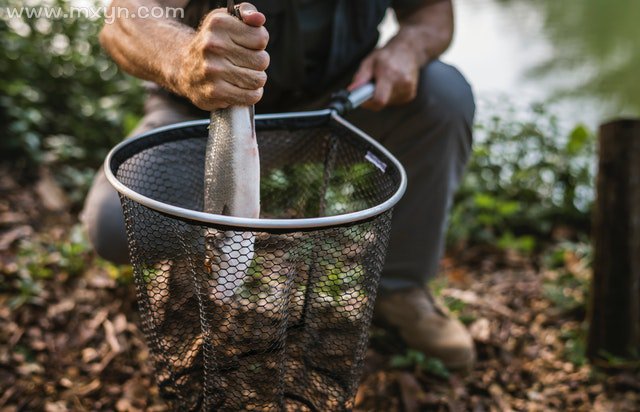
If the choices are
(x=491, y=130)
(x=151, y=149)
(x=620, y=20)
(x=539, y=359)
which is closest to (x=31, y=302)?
(x=151, y=149)

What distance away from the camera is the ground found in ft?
5.48

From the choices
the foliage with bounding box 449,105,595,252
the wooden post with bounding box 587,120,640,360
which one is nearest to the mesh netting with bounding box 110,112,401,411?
the wooden post with bounding box 587,120,640,360

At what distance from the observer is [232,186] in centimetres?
108

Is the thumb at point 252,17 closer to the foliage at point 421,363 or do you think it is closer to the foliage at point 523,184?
the foliage at point 421,363

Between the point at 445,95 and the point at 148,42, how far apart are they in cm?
88

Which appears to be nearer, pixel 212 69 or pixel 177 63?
pixel 212 69

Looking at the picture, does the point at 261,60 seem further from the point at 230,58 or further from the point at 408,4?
the point at 408,4

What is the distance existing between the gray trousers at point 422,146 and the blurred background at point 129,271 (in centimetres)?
30

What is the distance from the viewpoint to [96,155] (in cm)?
286

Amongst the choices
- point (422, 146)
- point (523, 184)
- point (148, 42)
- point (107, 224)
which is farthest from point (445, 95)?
point (523, 184)

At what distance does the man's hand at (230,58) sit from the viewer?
100cm

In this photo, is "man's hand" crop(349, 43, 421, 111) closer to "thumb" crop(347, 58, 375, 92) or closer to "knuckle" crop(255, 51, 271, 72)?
"thumb" crop(347, 58, 375, 92)

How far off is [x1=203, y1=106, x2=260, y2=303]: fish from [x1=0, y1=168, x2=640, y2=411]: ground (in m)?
0.73

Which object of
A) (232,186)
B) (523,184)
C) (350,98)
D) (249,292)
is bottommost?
(523,184)
